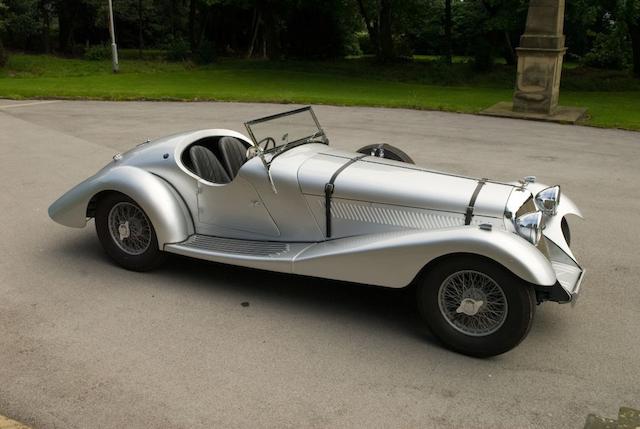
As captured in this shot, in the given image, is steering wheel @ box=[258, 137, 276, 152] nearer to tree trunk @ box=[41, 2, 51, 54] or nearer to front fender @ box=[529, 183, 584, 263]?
front fender @ box=[529, 183, 584, 263]

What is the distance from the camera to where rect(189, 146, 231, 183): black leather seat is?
5551mm

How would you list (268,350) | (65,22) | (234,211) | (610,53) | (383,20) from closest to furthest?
(268,350) < (234,211) < (610,53) < (383,20) < (65,22)

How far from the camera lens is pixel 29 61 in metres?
30.0

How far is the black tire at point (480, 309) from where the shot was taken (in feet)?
13.2

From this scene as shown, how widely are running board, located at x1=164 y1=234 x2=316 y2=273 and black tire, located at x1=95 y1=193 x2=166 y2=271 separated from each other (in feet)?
0.71

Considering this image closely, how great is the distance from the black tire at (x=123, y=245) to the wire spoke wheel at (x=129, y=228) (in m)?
0.01

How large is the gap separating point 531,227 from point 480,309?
69cm

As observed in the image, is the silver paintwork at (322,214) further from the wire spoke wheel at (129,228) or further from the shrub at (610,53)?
the shrub at (610,53)

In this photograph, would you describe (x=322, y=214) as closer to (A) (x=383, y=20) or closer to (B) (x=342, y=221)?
(B) (x=342, y=221)

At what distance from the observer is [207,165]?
18.4 feet

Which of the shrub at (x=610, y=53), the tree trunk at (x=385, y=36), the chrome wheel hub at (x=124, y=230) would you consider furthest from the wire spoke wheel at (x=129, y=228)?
the tree trunk at (x=385, y=36)

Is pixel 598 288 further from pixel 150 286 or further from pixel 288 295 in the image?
pixel 150 286

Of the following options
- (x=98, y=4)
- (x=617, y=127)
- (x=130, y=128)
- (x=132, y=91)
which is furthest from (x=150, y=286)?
(x=98, y=4)

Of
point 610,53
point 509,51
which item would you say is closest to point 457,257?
point 610,53
